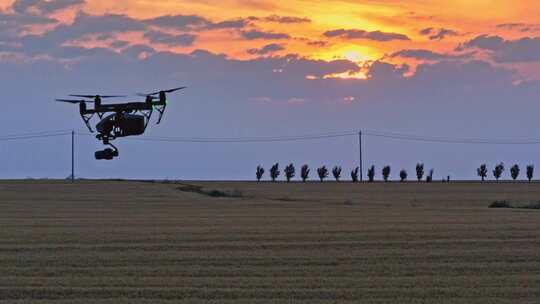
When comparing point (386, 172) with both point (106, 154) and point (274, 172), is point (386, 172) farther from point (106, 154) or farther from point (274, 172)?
point (106, 154)

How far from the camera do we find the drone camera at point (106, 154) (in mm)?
32188

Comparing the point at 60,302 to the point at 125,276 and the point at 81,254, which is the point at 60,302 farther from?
the point at 81,254

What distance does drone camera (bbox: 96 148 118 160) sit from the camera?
3219 centimetres

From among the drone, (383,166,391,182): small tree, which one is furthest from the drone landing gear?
(383,166,391,182): small tree

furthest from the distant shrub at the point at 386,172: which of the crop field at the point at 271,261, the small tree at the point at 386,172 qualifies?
the crop field at the point at 271,261

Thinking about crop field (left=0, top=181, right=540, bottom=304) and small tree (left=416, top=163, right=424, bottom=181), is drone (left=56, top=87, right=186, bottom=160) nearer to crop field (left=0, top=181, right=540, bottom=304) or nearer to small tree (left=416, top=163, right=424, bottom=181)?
crop field (left=0, top=181, right=540, bottom=304)

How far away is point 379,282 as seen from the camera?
19.4 meters

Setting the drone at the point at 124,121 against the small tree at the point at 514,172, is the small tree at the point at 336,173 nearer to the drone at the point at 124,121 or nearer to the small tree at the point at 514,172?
the small tree at the point at 514,172

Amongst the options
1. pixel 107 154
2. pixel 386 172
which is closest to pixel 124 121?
pixel 107 154

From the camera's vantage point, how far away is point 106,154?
32219 millimetres

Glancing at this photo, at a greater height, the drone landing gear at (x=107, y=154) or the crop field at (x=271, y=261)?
the drone landing gear at (x=107, y=154)

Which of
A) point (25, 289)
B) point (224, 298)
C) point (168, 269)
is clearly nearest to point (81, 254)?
point (168, 269)

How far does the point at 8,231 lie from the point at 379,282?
1588cm

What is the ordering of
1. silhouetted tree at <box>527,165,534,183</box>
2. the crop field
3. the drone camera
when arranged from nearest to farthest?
the crop field
the drone camera
silhouetted tree at <box>527,165,534,183</box>
